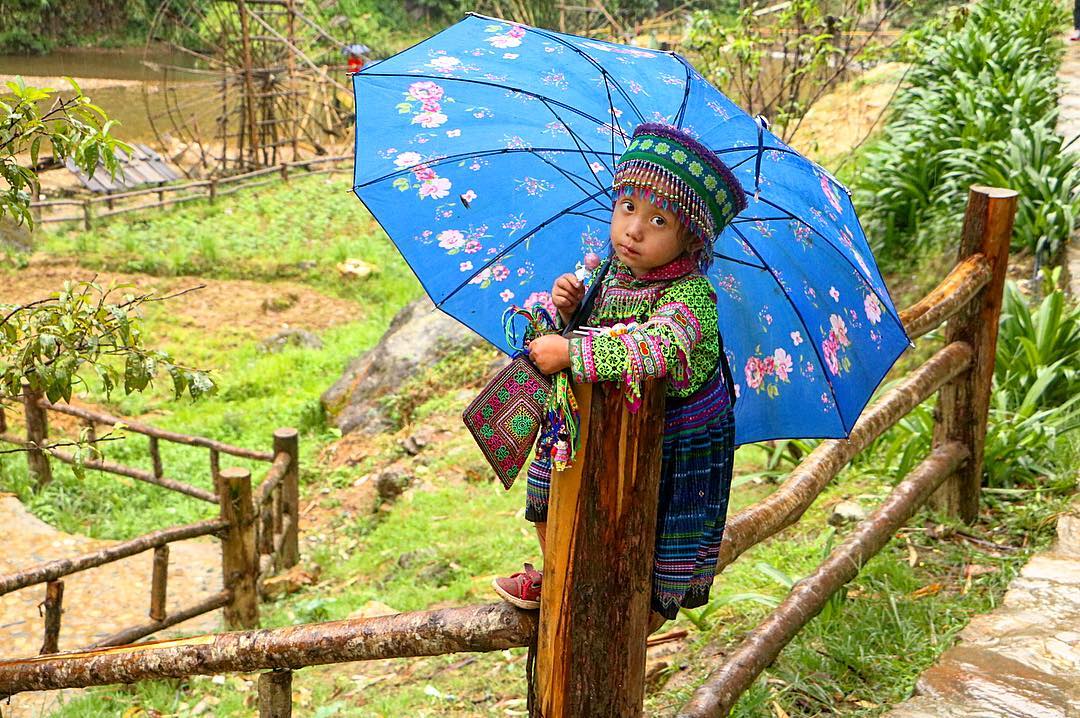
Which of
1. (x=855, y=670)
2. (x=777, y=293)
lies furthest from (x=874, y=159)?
(x=777, y=293)

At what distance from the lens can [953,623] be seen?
3.19 metres

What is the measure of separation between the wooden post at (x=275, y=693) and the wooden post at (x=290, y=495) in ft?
12.6

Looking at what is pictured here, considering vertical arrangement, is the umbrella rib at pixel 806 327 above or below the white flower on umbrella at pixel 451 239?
below

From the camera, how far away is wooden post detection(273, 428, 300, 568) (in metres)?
5.96

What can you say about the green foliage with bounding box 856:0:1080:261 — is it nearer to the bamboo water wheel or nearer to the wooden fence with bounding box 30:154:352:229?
the bamboo water wheel

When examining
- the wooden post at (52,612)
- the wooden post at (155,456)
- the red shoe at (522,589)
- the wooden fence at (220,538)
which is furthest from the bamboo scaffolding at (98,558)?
the red shoe at (522,589)

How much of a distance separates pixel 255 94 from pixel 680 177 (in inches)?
643

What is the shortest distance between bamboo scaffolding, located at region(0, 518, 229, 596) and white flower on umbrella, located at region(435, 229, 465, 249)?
2.00 m

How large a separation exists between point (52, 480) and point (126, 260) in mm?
6055

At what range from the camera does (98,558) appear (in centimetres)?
397

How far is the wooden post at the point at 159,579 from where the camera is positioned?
450cm

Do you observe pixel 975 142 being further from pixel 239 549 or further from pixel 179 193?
pixel 179 193

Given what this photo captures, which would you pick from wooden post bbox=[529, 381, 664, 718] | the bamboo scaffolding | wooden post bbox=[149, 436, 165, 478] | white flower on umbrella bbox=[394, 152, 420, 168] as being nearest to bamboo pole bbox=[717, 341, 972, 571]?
wooden post bbox=[529, 381, 664, 718]

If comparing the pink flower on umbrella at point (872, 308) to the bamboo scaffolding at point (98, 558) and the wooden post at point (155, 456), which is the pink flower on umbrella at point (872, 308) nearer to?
the bamboo scaffolding at point (98, 558)
